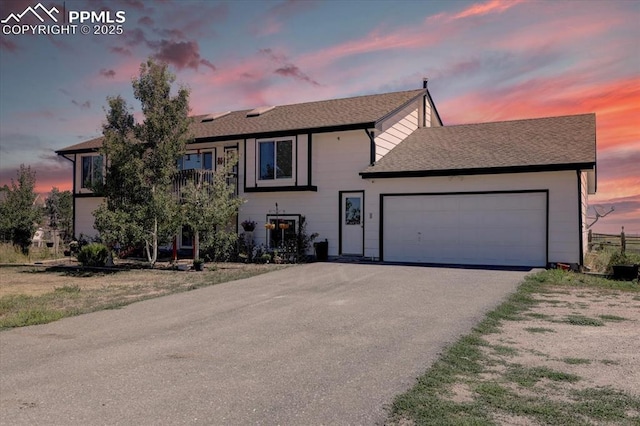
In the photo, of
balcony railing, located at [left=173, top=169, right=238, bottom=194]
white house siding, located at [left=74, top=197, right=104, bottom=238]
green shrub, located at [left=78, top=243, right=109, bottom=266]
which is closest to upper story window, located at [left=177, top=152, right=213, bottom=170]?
balcony railing, located at [left=173, top=169, right=238, bottom=194]

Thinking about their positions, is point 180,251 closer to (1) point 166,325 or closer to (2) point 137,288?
(2) point 137,288

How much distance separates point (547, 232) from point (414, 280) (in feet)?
18.7

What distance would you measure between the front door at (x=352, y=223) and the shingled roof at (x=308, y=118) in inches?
107

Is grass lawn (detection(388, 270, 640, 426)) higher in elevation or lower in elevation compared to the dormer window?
lower

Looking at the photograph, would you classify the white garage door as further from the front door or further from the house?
the front door

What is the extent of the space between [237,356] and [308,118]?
16507 millimetres

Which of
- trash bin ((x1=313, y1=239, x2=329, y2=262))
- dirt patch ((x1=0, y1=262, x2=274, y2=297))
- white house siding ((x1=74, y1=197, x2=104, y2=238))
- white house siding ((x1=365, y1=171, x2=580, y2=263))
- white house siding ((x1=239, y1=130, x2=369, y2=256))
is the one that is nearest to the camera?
dirt patch ((x1=0, y1=262, x2=274, y2=297))

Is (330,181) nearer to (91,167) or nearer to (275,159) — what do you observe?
(275,159)

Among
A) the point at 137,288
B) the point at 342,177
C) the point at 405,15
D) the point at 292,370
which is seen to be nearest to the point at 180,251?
the point at 342,177

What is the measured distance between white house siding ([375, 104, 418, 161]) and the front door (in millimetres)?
1861

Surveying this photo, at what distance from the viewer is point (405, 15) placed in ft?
43.8

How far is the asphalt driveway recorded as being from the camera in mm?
4738

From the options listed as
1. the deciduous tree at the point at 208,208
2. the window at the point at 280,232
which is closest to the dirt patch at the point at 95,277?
the deciduous tree at the point at 208,208

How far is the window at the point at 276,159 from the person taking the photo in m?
21.1
